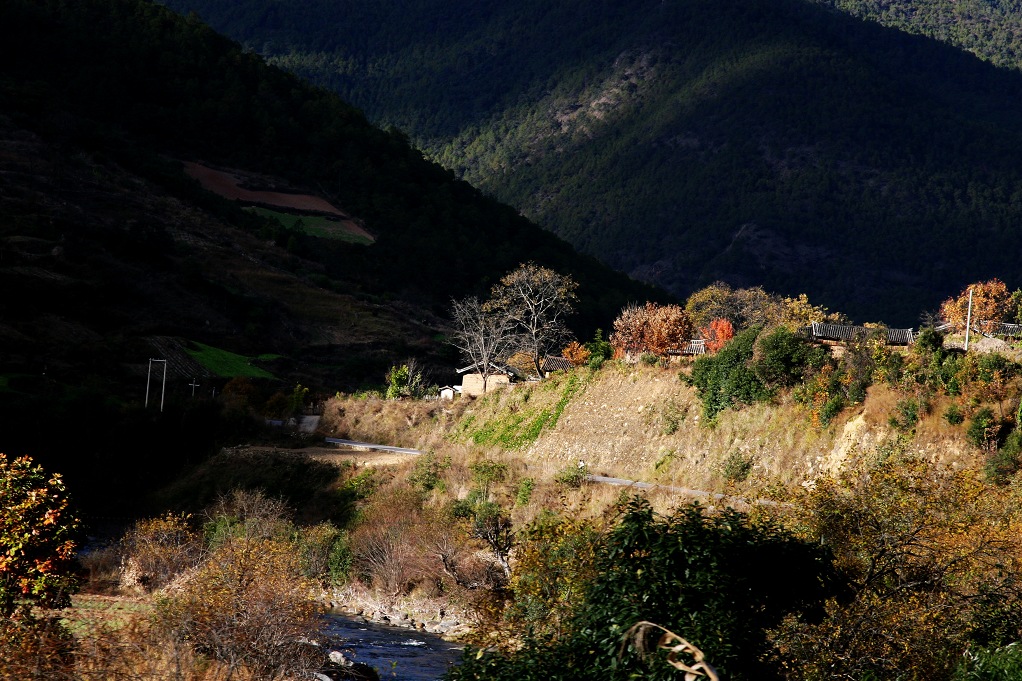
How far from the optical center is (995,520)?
91.1 ft

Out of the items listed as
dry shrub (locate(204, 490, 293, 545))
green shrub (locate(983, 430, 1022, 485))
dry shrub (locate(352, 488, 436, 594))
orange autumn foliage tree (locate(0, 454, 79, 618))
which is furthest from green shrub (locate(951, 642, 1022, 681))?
dry shrub (locate(204, 490, 293, 545))

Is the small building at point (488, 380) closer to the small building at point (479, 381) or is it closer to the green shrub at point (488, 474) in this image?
the small building at point (479, 381)

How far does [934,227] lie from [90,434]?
531 ft

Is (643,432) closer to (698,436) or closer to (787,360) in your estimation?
(698,436)

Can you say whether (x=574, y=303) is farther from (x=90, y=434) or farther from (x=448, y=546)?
(x=448, y=546)

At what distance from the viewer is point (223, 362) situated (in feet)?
314

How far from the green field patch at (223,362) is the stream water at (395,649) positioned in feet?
181

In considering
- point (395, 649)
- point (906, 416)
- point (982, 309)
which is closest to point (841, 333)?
point (906, 416)

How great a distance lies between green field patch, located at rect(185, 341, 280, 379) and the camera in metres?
93.4

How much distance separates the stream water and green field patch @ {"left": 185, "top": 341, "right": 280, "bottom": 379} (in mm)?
55175

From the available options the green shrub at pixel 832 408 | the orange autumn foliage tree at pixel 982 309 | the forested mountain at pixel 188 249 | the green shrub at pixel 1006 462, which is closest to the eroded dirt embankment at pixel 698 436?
the green shrub at pixel 832 408

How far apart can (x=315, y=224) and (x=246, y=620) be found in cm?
13507

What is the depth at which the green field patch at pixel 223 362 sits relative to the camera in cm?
→ 9338

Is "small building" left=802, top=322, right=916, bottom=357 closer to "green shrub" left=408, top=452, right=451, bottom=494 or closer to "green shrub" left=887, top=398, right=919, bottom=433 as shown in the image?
"green shrub" left=887, top=398, right=919, bottom=433
